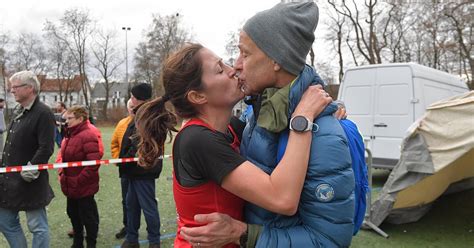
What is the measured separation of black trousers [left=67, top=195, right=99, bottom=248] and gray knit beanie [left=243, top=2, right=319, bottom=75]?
14.6ft

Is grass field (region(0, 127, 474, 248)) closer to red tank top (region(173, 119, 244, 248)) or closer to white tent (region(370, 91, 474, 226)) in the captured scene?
white tent (region(370, 91, 474, 226))

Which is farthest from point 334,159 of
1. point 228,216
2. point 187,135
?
point 187,135

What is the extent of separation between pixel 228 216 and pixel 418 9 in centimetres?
3413

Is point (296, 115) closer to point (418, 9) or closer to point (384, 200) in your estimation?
point (384, 200)

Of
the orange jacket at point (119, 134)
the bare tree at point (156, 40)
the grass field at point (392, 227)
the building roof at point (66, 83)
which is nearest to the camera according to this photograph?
the grass field at point (392, 227)

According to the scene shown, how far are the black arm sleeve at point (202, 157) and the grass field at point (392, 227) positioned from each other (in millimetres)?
4315

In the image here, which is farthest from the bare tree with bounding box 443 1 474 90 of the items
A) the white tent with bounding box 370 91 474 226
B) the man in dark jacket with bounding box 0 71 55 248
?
the man in dark jacket with bounding box 0 71 55 248

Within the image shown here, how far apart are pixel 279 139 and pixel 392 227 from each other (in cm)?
542

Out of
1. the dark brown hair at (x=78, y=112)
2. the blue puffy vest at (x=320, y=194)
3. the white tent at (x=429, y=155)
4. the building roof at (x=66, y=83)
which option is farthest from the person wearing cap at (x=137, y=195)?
the building roof at (x=66, y=83)

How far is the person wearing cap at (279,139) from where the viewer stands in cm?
139

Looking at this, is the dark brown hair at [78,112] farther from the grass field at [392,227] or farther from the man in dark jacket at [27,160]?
the grass field at [392,227]

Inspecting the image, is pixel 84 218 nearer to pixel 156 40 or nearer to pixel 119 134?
pixel 119 134

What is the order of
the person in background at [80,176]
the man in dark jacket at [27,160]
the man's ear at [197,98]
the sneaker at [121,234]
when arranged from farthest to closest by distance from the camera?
the sneaker at [121,234], the person in background at [80,176], the man in dark jacket at [27,160], the man's ear at [197,98]

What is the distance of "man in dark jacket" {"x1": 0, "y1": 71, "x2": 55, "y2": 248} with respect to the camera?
4176mm
